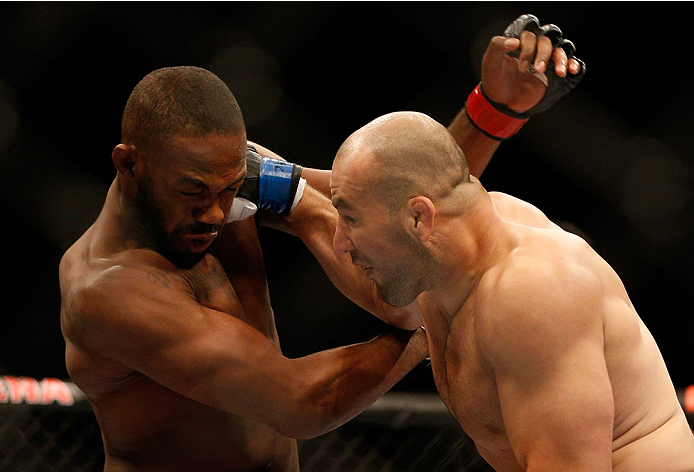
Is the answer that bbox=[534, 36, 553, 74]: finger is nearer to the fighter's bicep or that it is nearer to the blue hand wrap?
the blue hand wrap

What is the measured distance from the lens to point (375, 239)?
141 centimetres

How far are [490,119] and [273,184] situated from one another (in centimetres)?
54

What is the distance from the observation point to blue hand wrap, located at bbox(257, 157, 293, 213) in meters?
1.83

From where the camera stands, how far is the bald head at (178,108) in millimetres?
1532

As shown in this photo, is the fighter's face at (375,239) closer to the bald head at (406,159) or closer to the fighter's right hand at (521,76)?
the bald head at (406,159)

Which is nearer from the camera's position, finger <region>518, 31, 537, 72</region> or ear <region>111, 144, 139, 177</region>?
ear <region>111, 144, 139, 177</region>

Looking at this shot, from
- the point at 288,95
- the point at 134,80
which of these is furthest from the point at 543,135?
the point at 134,80

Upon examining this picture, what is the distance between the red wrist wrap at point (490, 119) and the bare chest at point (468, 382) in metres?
0.61

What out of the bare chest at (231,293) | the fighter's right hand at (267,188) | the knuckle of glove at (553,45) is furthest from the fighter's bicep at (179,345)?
the knuckle of glove at (553,45)

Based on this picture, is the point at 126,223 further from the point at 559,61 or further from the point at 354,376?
the point at 559,61

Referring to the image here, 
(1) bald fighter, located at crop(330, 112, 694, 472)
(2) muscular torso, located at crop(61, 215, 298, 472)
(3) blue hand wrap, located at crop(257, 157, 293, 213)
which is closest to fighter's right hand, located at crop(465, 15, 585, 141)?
(1) bald fighter, located at crop(330, 112, 694, 472)

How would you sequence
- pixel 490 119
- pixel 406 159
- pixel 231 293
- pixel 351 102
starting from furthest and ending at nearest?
1. pixel 351 102
2. pixel 490 119
3. pixel 231 293
4. pixel 406 159

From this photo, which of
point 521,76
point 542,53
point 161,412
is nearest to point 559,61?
point 542,53

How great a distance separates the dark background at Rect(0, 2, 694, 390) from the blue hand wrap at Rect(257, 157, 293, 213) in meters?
0.65
